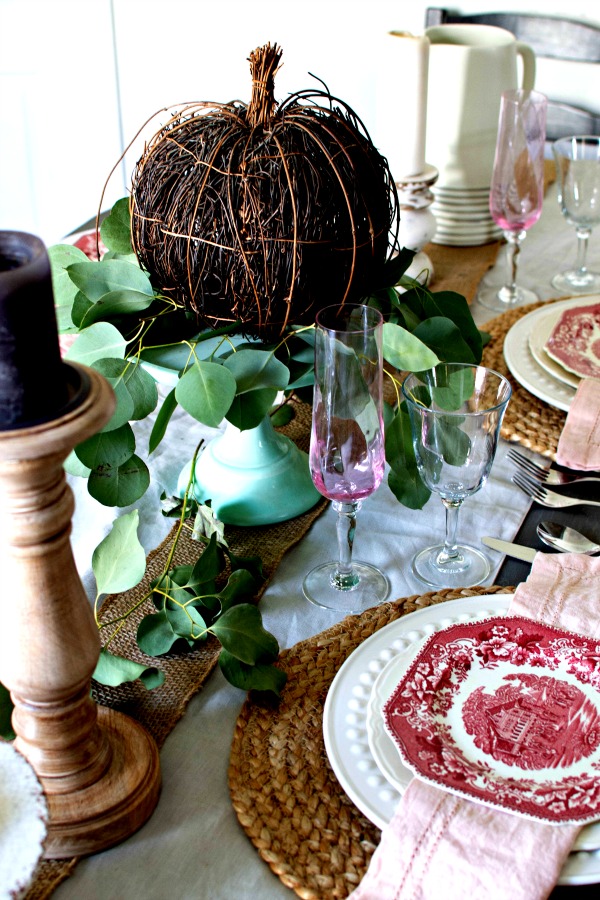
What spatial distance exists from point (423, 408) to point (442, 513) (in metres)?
0.16

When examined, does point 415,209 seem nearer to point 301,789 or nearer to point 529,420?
point 529,420

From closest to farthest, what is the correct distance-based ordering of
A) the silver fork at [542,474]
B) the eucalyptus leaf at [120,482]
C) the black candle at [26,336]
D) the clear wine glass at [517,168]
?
the black candle at [26,336], the eucalyptus leaf at [120,482], the silver fork at [542,474], the clear wine glass at [517,168]

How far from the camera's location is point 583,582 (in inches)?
24.8

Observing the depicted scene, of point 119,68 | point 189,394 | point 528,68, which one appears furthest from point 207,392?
point 119,68

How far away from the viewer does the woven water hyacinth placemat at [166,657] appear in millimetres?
561

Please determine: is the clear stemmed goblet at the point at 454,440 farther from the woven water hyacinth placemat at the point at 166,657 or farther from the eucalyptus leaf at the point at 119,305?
the eucalyptus leaf at the point at 119,305

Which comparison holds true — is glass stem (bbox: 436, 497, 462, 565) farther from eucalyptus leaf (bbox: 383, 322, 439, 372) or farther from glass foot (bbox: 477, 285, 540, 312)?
glass foot (bbox: 477, 285, 540, 312)

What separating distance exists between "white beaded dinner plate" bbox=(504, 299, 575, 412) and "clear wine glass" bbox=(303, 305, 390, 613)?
0.97ft

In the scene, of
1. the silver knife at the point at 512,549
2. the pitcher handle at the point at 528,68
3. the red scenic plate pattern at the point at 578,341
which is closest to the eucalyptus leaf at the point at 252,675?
the silver knife at the point at 512,549

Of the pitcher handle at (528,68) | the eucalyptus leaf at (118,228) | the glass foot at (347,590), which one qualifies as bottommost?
the glass foot at (347,590)

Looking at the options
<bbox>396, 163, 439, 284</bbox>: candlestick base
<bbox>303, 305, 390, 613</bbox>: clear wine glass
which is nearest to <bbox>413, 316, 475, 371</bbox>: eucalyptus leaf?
<bbox>303, 305, 390, 613</bbox>: clear wine glass

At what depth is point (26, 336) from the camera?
38 cm

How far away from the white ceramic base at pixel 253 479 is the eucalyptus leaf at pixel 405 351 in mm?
161

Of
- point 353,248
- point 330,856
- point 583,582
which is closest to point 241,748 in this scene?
point 330,856
